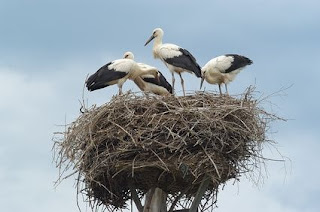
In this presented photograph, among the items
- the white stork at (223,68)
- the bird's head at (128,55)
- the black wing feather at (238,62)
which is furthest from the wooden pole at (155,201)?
the bird's head at (128,55)

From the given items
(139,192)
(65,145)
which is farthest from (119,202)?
(65,145)

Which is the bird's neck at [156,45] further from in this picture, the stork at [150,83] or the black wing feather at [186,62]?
the black wing feather at [186,62]

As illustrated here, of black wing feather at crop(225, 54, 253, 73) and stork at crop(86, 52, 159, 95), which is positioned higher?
black wing feather at crop(225, 54, 253, 73)

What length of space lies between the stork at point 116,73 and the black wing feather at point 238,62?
113cm

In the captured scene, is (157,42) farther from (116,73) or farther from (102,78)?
(102,78)

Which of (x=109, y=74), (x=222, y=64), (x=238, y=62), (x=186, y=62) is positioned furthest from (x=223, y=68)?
(x=109, y=74)

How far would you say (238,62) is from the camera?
12.8 meters

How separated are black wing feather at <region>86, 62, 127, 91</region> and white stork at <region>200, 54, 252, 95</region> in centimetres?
135

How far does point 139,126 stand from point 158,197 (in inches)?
42.3

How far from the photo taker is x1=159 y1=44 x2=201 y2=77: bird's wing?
12105mm

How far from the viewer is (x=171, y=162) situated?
32.5 feet

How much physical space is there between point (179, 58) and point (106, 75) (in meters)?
1.09

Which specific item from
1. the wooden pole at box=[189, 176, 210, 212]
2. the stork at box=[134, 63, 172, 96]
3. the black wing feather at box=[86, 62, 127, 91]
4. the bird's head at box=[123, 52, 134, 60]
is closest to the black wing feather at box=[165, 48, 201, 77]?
the stork at box=[134, 63, 172, 96]

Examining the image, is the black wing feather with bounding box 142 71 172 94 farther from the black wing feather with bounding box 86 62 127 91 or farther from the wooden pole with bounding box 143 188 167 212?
the wooden pole with bounding box 143 188 167 212
